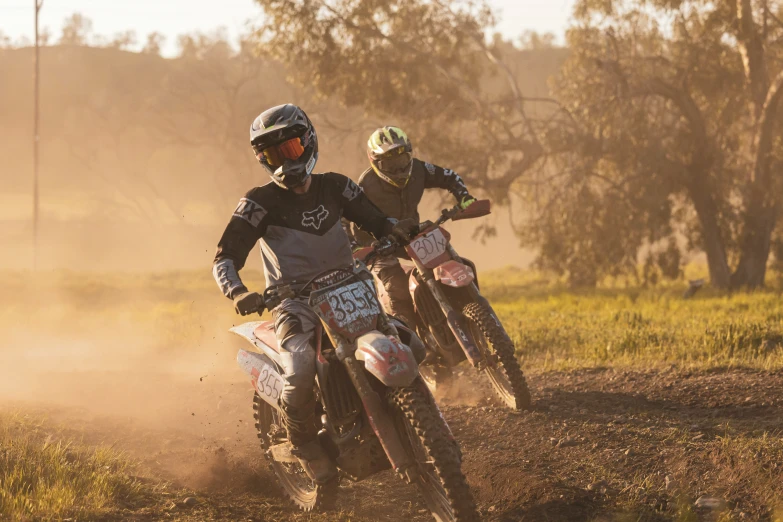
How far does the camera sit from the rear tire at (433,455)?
4584 millimetres

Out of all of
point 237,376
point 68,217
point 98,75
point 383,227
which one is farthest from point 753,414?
point 98,75

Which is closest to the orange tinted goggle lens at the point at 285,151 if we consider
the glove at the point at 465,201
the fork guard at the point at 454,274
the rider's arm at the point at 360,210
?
the rider's arm at the point at 360,210

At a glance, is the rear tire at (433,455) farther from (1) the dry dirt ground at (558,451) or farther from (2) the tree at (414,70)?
(2) the tree at (414,70)

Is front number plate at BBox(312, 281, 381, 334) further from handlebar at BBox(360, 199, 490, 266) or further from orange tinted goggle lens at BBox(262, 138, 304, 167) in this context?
orange tinted goggle lens at BBox(262, 138, 304, 167)

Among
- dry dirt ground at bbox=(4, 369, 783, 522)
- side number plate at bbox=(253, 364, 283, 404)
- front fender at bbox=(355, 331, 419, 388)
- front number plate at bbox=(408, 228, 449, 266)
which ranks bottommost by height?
dry dirt ground at bbox=(4, 369, 783, 522)

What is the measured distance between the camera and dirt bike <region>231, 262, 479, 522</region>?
4.68 metres

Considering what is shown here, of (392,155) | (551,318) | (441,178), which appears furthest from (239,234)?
(551,318)

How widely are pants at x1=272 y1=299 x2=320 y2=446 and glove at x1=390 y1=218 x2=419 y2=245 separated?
27.0 inches

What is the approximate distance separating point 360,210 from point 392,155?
240 cm

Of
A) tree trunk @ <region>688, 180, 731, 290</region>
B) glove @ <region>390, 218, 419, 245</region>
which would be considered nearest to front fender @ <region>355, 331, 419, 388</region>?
glove @ <region>390, 218, 419, 245</region>

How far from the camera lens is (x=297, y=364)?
5.14 m

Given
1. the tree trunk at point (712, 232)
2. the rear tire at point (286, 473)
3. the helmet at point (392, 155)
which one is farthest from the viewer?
the tree trunk at point (712, 232)

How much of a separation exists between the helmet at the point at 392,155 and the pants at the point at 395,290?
2.43 ft

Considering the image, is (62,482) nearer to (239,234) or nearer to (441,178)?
→ (239,234)
